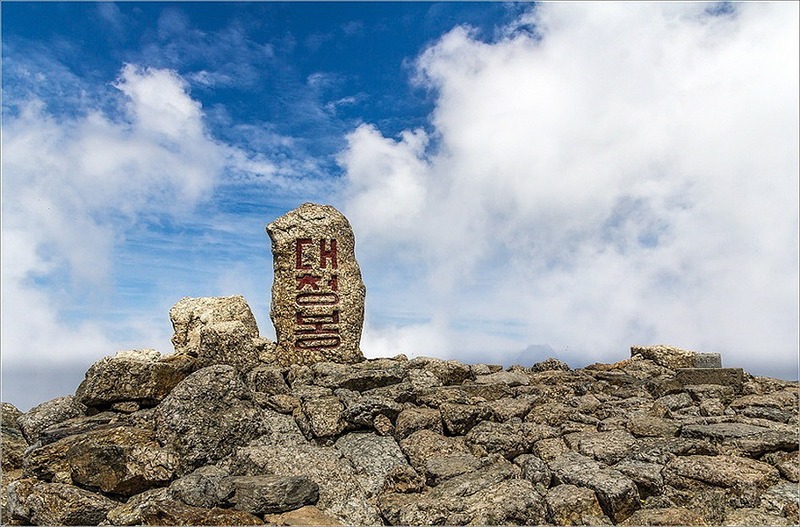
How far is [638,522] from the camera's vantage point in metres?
8.34

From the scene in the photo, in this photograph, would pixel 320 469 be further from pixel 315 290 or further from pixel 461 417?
pixel 315 290

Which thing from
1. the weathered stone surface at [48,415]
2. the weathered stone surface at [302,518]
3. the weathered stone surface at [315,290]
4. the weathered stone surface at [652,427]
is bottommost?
the weathered stone surface at [302,518]

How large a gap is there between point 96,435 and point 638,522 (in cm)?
791

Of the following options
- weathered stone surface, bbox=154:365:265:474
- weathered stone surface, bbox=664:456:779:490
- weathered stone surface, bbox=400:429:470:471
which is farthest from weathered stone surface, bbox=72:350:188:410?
weathered stone surface, bbox=664:456:779:490

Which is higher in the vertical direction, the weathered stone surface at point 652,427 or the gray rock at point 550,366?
the gray rock at point 550,366

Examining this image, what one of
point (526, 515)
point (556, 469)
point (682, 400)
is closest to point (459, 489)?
point (526, 515)

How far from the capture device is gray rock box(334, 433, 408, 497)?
957 cm

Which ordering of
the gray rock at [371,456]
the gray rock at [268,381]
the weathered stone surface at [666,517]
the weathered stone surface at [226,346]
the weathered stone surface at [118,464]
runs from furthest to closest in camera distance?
1. the weathered stone surface at [226,346]
2. the gray rock at [268,381]
3. the gray rock at [371,456]
4. the weathered stone surface at [118,464]
5. the weathered stone surface at [666,517]

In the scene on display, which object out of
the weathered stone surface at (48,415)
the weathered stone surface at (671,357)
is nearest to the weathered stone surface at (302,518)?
the weathered stone surface at (48,415)

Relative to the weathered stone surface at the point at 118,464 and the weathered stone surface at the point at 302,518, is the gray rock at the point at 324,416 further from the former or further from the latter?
the weathered stone surface at the point at 118,464

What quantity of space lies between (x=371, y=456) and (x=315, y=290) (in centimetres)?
646

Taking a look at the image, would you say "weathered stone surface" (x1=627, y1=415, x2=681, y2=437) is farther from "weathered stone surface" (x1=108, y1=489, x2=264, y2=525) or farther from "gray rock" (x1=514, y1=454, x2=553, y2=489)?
"weathered stone surface" (x1=108, y1=489, x2=264, y2=525)

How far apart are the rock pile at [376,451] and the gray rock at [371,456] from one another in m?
0.03

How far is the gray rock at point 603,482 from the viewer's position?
8492mm
